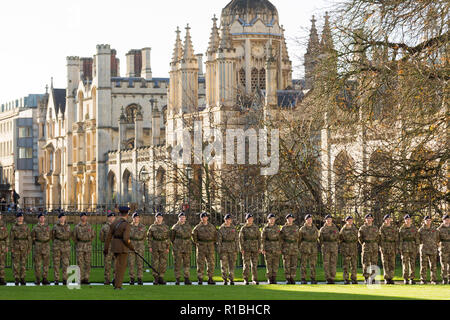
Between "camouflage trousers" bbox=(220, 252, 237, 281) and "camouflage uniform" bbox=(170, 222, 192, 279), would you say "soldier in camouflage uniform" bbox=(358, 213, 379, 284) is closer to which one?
"camouflage trousers" bbox=(220, 252, 237, 281)

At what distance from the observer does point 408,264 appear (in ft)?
82.1

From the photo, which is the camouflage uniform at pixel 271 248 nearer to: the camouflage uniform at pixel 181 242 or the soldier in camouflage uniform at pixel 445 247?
the camouflage uniform at pixel 181 242

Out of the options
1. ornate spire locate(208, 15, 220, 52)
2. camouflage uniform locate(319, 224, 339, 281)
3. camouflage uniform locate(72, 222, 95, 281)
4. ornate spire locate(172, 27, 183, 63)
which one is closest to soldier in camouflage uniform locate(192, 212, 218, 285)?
camouflage uniform locate(72, 222, 95, 281)

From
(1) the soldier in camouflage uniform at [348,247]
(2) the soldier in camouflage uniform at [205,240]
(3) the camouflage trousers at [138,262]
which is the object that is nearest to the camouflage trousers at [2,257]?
(3) the camouflage trousers at [138,262]

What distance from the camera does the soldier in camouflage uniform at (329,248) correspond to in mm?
24969

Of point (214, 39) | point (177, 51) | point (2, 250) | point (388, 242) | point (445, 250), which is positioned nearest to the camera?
point (2, 250)

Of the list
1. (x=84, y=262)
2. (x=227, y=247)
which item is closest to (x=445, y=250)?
(x=227, y=247)

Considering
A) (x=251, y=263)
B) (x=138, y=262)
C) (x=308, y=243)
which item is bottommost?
(x=251, y=263)

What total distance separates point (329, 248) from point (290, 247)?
2.97ft

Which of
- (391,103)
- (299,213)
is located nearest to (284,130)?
(299,213)

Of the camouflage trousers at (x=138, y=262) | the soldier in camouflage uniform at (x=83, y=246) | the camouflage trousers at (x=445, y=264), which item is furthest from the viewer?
the soldier in camouflage uniform at (x=83, y=246)

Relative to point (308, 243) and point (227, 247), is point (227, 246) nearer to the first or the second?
point (227, 247)
